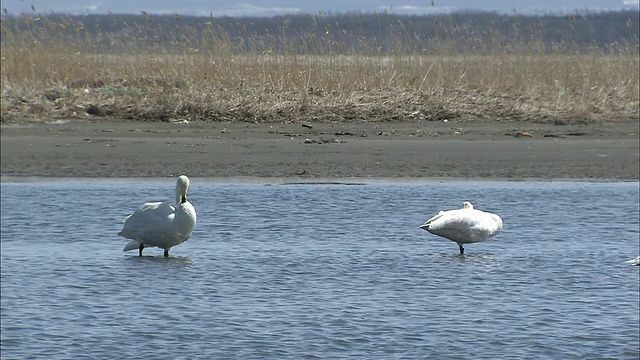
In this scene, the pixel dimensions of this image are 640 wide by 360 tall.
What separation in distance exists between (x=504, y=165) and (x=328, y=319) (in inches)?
254

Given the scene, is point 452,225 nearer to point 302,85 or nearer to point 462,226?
point 462,226

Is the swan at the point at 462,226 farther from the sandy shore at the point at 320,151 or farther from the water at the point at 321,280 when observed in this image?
the sandy shore at the point at 320,151

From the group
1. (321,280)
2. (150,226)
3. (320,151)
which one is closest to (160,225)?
(150,226)

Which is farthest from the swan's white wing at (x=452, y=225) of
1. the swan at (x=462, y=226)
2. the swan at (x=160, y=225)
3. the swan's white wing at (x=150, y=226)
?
the swan's white wing at (x=150, y=226)

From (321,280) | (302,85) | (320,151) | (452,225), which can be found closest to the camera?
(321,280)

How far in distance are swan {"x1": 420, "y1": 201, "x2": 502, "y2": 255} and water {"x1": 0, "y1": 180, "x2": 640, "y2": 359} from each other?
6.7 inches

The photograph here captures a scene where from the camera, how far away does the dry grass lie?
1602cm

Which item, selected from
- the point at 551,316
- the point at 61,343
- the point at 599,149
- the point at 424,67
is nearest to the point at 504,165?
the point at 599,149

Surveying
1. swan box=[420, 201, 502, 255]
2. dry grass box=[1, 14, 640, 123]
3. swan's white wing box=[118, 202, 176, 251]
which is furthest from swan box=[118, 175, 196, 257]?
dry grass box=[1, 14, 640, 123]

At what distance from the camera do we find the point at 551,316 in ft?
25.2

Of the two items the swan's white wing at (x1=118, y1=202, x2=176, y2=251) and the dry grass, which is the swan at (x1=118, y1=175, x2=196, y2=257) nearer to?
the swan's white wing at (x1=118, y1=202, x2=176, y2=251)

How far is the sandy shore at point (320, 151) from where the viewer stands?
13336mm

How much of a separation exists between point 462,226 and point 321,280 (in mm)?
1404

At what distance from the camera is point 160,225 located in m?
9.44
